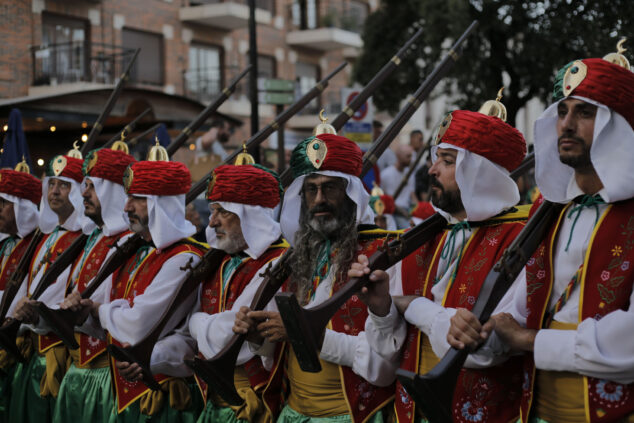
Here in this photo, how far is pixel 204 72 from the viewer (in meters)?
21.1

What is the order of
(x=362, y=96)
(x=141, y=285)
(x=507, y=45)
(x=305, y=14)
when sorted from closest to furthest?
1. (x=141, y=285)
2. (x=362, y=96)
3. (x=507, y=45)
4. (x=305, y=14)

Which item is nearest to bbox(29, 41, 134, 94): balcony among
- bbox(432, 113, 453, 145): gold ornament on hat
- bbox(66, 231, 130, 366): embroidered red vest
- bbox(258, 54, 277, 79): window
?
bbox(258, 54, 277, 79): window

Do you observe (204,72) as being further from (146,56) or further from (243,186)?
(243,186)

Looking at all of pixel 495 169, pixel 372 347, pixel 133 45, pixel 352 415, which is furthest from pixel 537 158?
pixel 133 45

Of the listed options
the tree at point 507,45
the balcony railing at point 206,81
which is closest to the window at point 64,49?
the balcony railing at point 206,81

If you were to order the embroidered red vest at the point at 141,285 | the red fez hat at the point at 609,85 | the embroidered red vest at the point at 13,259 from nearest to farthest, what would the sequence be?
the red fez hat at the point at 609,85 → the embroidered red vest at the point at 141,285 → the embroidered red vest at the point at 13,259

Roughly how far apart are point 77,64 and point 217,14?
15.2 feet

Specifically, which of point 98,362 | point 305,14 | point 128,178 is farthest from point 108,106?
point 305,14

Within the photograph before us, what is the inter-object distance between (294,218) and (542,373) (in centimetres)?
173

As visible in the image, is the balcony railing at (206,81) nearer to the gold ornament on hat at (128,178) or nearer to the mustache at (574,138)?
the gold ornament on hat at (128,178)

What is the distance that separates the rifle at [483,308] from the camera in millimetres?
2490

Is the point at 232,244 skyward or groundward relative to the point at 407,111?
groundward

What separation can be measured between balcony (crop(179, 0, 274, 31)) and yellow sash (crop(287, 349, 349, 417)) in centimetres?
1704

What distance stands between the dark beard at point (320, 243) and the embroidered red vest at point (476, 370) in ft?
1.67
